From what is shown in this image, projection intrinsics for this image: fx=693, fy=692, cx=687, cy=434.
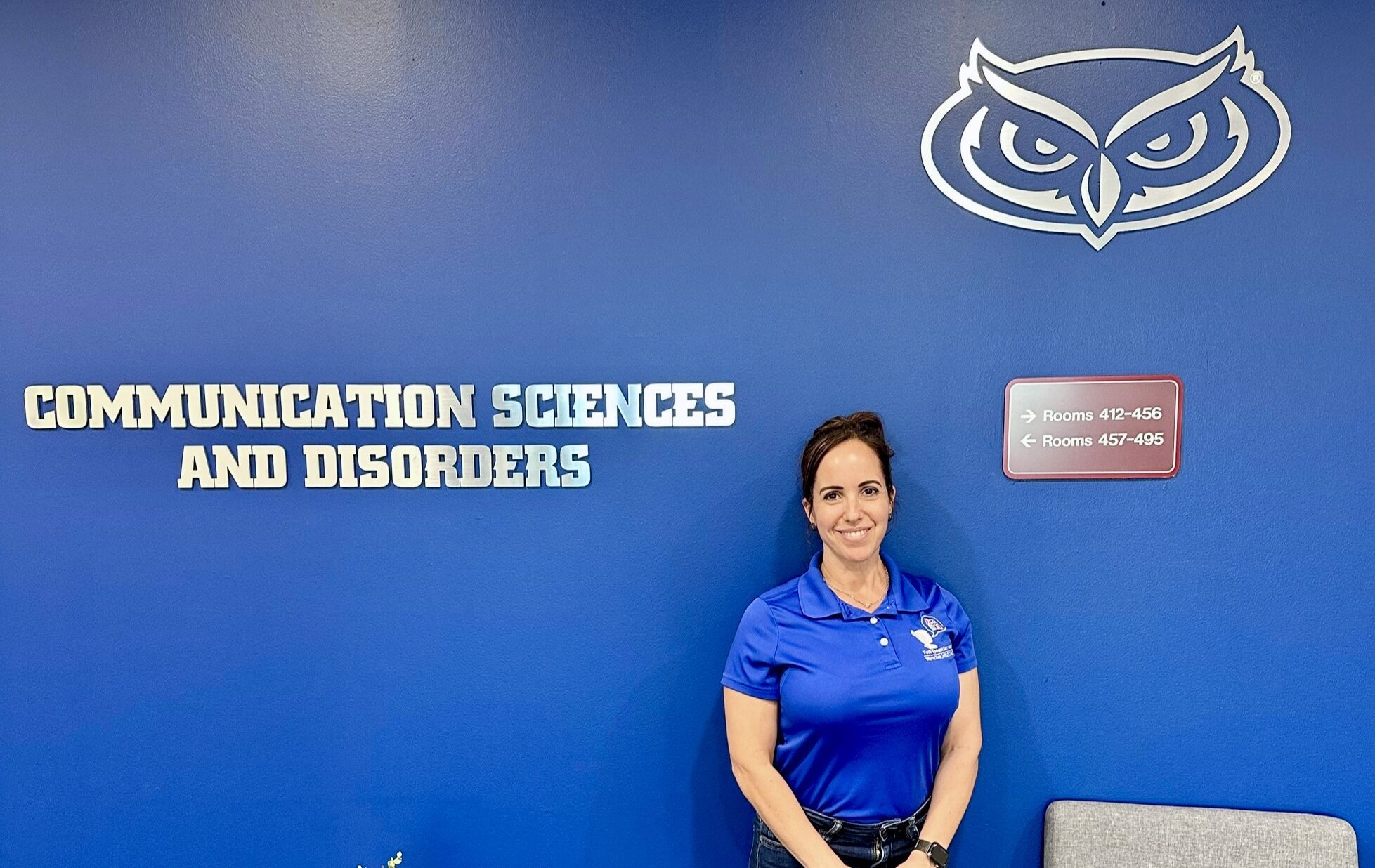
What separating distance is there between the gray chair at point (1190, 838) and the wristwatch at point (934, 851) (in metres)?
0.39

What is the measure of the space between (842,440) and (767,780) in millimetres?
661

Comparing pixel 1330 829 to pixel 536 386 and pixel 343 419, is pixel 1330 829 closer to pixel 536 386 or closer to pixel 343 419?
pixel 536 386

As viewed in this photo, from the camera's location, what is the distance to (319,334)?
59.8 inches

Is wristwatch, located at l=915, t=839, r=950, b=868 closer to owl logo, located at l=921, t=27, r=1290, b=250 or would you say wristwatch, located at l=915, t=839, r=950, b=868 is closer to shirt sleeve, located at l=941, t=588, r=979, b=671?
shirt sleeve, located at l=941, t=588, r=979, b=671

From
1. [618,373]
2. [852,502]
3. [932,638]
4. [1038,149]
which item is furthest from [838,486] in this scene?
[1038,149]

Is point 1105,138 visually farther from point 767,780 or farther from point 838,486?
point 767,780

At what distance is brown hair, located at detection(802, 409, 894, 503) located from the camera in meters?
1.37

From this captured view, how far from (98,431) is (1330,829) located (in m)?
2.80

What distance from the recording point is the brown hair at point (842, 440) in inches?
54.0

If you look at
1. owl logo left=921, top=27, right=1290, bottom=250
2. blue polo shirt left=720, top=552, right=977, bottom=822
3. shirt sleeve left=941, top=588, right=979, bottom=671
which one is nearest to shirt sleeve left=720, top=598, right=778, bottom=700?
blue polo shirt left=720, top=552, right=977, bottom=822

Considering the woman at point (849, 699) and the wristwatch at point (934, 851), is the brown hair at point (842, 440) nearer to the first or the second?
the woman at point (849, 699)

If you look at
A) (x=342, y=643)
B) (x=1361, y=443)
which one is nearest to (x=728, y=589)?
(x=342, y=643)

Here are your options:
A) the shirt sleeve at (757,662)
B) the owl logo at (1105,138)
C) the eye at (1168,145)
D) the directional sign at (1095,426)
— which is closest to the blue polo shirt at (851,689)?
the shirt sleeve at (757,662)

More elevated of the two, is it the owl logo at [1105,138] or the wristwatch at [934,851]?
the owl logo at [1105,138]
